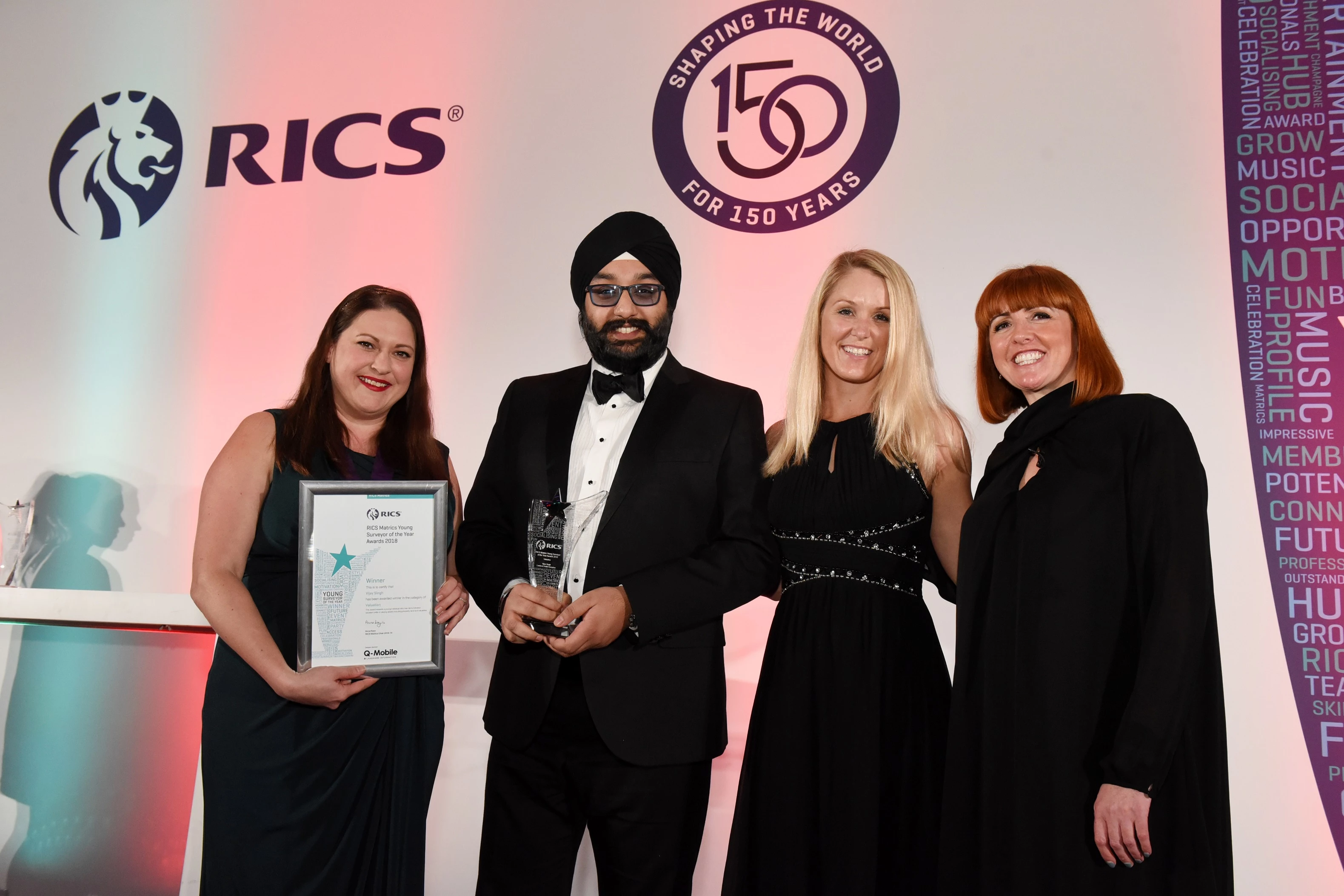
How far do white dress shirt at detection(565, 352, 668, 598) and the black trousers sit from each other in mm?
270

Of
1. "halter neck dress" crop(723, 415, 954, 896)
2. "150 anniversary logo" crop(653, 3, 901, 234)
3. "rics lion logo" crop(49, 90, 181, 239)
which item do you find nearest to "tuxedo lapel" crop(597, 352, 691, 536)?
"halter neck dress" crop(723, 415, 954, 896)

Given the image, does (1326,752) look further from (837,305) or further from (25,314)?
(25,314)

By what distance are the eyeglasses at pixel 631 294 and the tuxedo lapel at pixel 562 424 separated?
0.21 m

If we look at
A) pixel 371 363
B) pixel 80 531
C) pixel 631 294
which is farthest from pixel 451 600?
pixel 80 531

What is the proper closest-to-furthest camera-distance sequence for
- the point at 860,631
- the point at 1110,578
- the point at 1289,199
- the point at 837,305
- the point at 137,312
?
1. the point at 1110,578
2. the point at 860,631
3. the point at 837,305
4. the point at 1289,199
5. the point at 137,312

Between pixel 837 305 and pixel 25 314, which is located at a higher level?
pixel 25 314

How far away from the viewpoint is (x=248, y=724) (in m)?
2.37

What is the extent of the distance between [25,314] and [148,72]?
1198 mm

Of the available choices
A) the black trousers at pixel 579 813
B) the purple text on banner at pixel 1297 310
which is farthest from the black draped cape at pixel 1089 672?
the purple text on banner at pixel 1297 310

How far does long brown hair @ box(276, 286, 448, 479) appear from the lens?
8.21 ft

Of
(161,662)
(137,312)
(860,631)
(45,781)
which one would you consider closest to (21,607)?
(161,662)

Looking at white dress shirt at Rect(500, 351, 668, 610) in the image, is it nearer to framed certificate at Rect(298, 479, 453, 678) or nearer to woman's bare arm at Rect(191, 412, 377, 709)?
framed certificate at Rect(298, 479, 453, 678)

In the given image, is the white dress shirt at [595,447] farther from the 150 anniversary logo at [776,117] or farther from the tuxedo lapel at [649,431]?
the 150 anniversary logo at [776,117]

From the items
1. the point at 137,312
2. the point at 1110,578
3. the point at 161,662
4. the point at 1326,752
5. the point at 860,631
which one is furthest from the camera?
the point at 137,312
